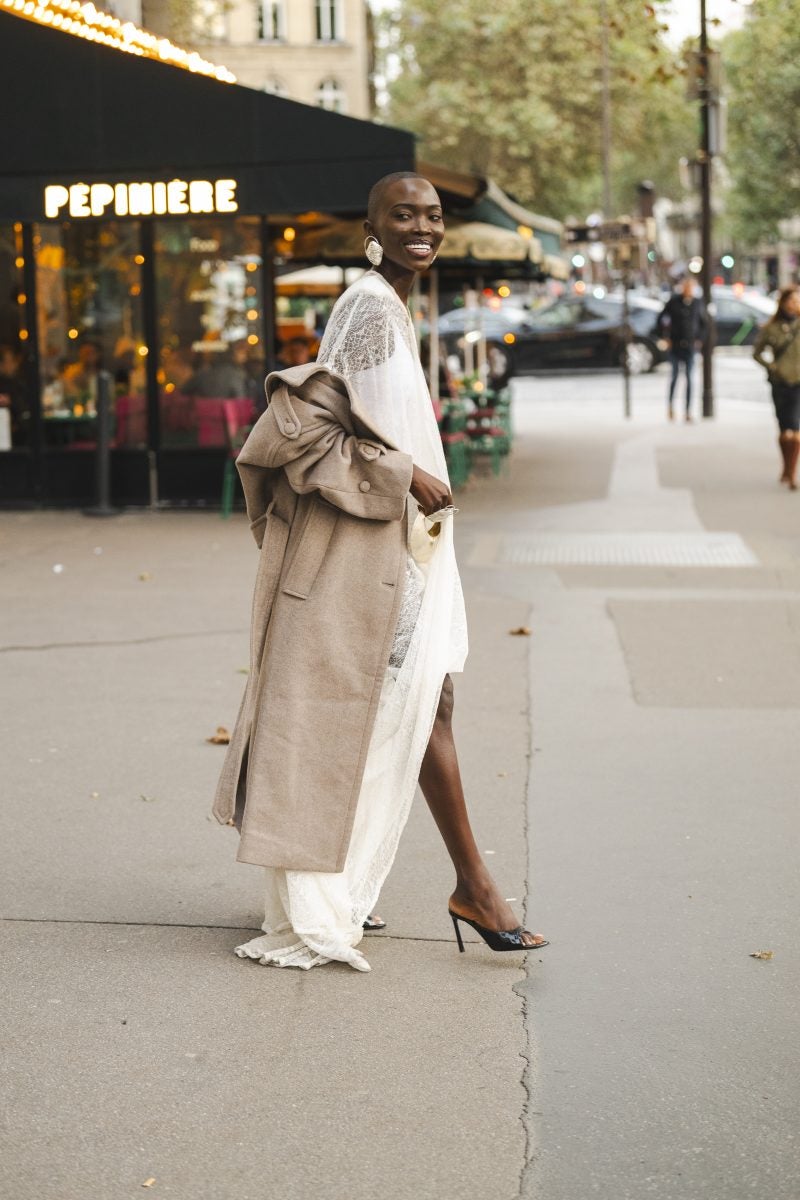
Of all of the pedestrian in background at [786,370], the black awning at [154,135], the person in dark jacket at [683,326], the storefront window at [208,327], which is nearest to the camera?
the black awning at [154,135]

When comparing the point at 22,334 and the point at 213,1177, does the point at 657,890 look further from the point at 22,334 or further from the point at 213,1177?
the point at 22,334

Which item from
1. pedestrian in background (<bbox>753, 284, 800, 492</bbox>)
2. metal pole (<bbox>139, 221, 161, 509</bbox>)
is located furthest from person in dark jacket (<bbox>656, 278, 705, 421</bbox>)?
metal pole (<bbox>139, 221, 161, 509</bbox>)

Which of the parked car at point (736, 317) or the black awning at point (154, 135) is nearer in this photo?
the black awning at point (154, 135)

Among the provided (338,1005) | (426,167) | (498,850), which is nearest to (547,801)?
(498,850)

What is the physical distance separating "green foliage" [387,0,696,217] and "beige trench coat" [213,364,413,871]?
52196mm

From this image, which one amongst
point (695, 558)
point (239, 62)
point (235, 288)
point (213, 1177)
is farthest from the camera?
point (239, 62)

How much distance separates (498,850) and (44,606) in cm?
522

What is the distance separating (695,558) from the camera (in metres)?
11.8

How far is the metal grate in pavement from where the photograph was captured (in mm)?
11672

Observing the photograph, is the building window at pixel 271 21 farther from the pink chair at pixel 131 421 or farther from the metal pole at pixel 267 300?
the pink chair at pixel 131 421

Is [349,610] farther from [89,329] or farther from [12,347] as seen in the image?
[12,347]

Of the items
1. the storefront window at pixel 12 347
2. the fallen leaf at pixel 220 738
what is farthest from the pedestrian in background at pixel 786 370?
the fallen leaf at pixel 220 738

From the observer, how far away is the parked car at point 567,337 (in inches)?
1371

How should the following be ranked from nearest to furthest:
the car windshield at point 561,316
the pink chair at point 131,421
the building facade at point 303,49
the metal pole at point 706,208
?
the pink chair at point 131,421 → the metal pole at point 706,208 → the car windshield at point 561,316 → the building facade at point 303,49
